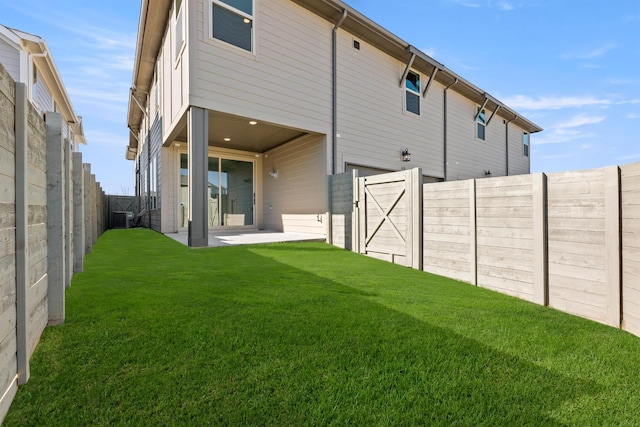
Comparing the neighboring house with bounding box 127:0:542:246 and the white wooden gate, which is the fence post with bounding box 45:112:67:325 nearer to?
the neighboring house with bounding box 127:0:542:246

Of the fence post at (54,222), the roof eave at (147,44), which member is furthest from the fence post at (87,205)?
the roof eave at (147,44)

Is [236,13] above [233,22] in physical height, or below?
above

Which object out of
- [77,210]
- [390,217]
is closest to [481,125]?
[390,217]

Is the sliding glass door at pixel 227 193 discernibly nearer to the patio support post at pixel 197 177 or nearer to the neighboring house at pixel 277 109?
the neighboring house at pixel 277 109

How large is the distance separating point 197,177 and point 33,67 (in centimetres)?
655

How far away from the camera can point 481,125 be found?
12352 mm

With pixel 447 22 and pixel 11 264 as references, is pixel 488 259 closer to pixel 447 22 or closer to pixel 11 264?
pixel 11 264

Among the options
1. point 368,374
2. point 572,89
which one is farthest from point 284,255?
point 572,89

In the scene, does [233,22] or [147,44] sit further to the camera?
[147,44]

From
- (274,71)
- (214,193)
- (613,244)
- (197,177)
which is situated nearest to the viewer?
(613,244)

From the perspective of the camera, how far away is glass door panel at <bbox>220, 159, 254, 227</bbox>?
30.0ft

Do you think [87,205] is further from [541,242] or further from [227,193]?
[541,242]

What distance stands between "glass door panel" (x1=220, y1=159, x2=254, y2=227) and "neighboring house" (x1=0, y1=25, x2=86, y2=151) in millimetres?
3824

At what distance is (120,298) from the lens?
8.60 feet
